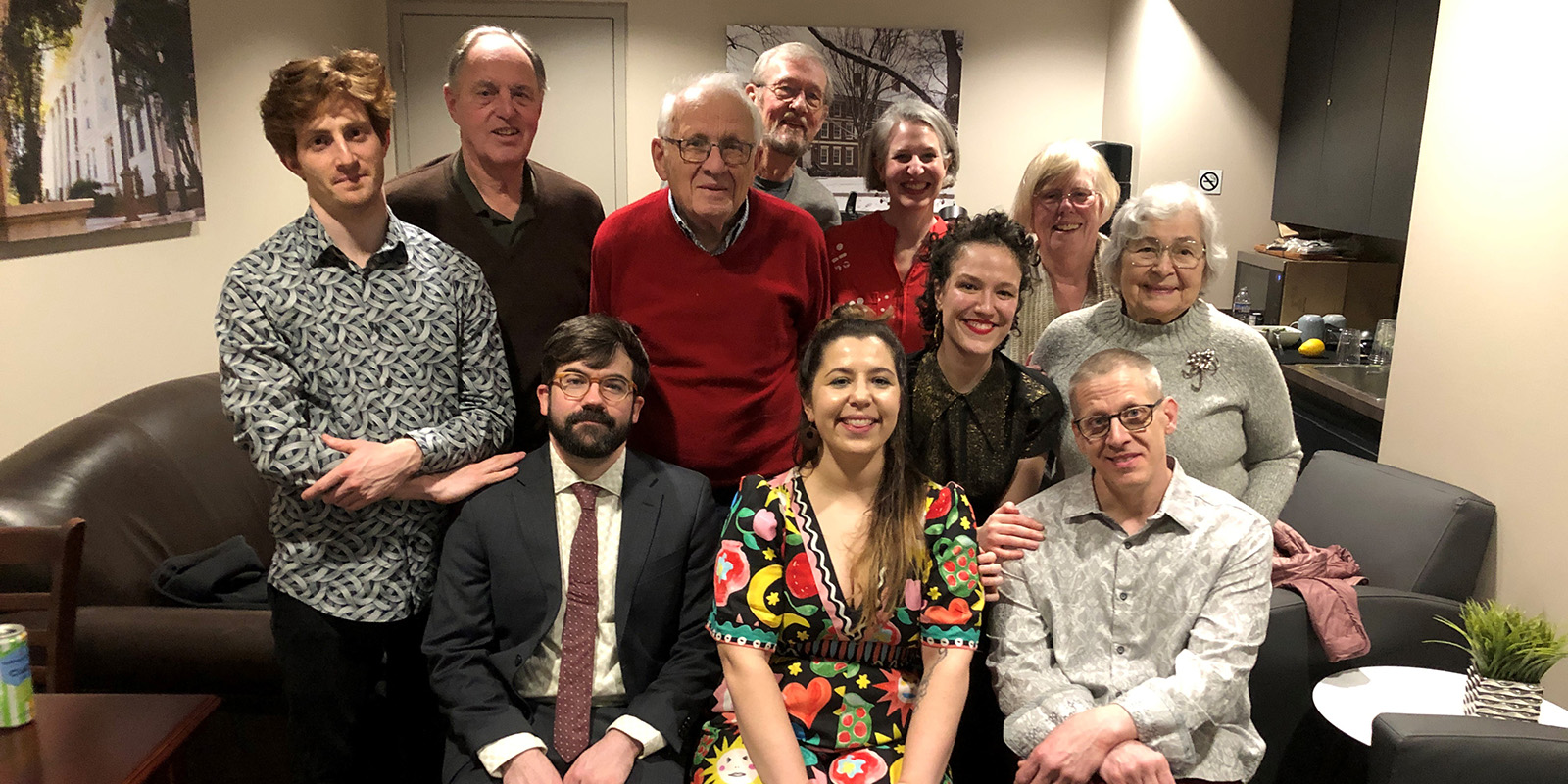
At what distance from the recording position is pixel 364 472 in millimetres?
1787

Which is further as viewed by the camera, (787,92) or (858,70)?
(858,70)

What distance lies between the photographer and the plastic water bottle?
4977mm

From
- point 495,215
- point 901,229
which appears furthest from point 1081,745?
point 495,215

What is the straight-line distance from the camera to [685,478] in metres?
2.03

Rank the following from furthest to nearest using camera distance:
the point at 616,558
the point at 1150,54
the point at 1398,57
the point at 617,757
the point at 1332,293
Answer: the point at 1150,54
the point at 1332,293
the point at 1398,57
the point at 616,558
the point at 617,757

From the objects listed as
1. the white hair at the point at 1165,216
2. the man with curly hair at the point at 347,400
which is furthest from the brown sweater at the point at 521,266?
the white hair at the point at 1165,216

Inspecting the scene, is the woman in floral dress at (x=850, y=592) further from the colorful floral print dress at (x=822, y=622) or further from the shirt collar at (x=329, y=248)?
the shirt collar at (x=329, y=248)

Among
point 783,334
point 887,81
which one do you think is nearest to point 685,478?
point 783,334

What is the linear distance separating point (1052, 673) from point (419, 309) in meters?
1.39

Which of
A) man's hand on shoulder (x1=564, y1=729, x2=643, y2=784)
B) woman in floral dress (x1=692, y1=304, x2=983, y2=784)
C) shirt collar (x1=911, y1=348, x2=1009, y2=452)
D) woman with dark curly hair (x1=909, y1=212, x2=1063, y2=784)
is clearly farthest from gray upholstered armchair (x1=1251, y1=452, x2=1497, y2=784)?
man's hand on shoulder (x1=564, y1=729, x2=643, y2=784)

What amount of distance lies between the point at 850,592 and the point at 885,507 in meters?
0.17

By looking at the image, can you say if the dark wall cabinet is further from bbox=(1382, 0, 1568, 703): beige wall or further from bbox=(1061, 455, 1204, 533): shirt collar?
bbox=(1061, 455, 1204, 533): shirt collar

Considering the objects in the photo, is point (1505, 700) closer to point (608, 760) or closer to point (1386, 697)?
point (1386, 697)

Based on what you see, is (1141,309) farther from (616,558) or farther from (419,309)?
(419,309)
